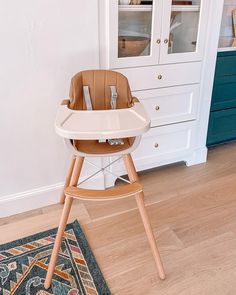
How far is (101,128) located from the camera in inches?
41.2

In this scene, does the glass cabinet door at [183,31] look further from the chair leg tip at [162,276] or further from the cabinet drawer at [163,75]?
the chair leg tip at [162,276]

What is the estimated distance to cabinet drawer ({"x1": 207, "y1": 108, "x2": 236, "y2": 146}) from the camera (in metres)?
2.20

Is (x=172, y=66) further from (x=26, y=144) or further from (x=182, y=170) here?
(x=26, y=144)

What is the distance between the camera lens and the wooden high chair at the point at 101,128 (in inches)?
41.2

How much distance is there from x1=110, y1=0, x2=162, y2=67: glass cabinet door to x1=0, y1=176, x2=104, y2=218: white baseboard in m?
0.81

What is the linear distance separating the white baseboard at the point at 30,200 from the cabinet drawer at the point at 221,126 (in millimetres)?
1220

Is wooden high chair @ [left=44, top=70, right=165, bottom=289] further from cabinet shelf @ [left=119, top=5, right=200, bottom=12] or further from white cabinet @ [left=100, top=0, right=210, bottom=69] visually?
cabinet shelf @ [left=119, top=5, right=200, bottom=12]

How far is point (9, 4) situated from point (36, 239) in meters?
1.12

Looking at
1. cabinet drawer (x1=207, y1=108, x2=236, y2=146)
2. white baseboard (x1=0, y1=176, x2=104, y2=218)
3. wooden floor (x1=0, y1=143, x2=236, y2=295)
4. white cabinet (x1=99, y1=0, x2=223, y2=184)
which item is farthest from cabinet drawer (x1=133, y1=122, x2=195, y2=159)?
white baseboard (x1=0, y1=176, x2=104, y2=218)

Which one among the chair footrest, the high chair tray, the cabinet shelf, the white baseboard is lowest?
the white baseboard

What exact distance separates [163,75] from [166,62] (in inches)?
3.0

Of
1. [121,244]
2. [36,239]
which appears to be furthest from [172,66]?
[36,239]

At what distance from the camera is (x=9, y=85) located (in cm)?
142

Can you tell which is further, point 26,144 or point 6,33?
point 26,144
